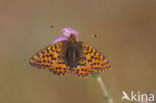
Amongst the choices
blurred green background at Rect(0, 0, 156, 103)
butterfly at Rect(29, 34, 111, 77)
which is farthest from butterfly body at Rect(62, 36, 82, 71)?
blurred green background at Rect(0, 0, 156, 103)

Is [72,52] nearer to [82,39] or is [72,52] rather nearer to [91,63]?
[91,63]

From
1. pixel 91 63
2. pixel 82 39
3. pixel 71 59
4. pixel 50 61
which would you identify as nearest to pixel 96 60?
pixel 91 63

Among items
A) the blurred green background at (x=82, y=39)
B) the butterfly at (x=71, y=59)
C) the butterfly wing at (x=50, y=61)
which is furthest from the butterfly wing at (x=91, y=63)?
the blurred green background at (x=82, y=39)

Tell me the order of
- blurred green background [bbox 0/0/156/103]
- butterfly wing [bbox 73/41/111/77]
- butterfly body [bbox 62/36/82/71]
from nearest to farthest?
butterfly wing [bbox 73/41/111/77] < butterfly body [bbox 62/36/82/71] < blurred green background [bbox 0/0/156/103]

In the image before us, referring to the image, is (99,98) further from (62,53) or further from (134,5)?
(134,5)

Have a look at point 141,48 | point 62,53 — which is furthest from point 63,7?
point 62,53

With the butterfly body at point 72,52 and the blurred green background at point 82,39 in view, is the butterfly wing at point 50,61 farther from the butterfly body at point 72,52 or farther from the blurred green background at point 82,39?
the blurred green background at point 82,39

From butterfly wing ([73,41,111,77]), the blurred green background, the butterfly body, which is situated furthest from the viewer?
the blurred green background

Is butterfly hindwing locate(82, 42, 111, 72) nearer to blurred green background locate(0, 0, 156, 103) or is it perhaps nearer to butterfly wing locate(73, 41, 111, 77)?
butterfly wing locate(73, 41, 111, 77)

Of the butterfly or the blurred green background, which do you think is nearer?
the butterfly
